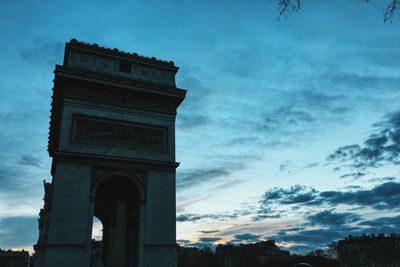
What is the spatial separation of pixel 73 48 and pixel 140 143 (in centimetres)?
695

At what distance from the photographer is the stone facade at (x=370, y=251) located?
74887 millimetres

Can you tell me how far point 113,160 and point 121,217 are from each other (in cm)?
442

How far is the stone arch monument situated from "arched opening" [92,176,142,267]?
0.06m

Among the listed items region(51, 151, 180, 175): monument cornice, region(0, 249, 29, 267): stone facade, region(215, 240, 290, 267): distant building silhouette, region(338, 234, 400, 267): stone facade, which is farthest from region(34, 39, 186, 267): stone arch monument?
region(0, 249, 29, 267): stone facade

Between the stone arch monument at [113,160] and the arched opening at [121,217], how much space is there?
60 millimetres

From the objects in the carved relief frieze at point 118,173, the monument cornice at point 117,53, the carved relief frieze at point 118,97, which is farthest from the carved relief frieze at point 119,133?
the monument cornice at point 117,53

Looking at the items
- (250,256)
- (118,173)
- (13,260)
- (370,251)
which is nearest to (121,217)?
(118,173)

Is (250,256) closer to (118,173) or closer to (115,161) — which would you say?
(118,173)

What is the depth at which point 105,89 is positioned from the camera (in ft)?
72.0

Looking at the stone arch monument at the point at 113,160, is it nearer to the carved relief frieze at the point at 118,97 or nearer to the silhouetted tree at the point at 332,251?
the carved relief frieze at the point at 118,97

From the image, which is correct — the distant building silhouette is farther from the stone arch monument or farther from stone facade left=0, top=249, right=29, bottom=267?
the stone arch monument

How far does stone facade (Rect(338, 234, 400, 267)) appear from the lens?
2948 inches

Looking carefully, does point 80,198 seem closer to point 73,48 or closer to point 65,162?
point 65,162

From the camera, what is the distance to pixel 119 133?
21.6m
